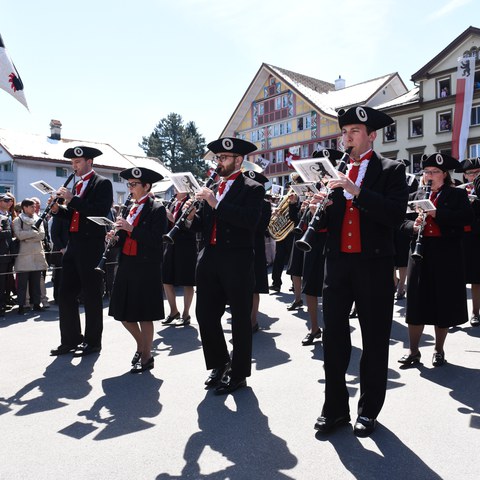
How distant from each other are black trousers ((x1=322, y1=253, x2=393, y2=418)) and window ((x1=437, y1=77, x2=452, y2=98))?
33.0 m

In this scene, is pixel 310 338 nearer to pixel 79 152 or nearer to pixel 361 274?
pixel 361 274

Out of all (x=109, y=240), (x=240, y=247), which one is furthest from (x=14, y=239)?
(x=240, y=247)

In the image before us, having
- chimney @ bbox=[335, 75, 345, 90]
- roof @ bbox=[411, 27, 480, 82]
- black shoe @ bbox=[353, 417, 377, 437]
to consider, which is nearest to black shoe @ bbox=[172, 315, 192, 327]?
black shoe @ bbox=[353, 417, 377, 437]

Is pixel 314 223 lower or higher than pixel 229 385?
higher

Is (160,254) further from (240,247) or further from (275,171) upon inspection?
(275,171)

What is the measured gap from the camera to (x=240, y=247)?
4828 mm

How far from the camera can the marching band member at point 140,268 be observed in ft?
17.9

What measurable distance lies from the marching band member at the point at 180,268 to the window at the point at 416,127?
98.3ft

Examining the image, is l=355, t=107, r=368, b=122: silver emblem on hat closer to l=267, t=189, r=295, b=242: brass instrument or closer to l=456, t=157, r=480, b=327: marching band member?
l=456, t=157, r=480, b=327: marching band member

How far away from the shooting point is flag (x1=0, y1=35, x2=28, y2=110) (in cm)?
625

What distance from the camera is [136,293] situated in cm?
548

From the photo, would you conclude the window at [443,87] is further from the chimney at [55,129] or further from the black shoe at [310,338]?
the chimney at [55,129]

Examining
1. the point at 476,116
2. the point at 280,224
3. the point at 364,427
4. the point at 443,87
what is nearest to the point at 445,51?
the point at 443,87

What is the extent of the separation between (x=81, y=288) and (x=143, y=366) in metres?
1.49
